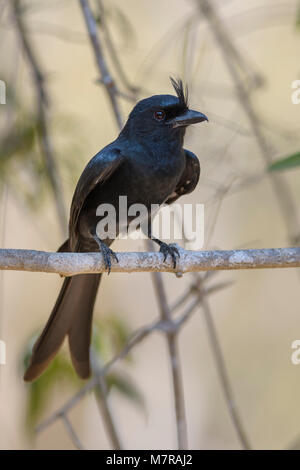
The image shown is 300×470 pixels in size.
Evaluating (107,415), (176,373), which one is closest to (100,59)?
(176,373)

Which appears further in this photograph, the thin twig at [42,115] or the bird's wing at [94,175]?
the thin twig at [42,115]

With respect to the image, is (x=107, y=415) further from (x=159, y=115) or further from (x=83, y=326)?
(x=159, y=115)

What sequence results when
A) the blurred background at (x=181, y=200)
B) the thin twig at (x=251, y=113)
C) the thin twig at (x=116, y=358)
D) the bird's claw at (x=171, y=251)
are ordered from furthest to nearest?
the blurred background at (x=181, y=200)
the thin twig at (x=251, y=113)
the thin twig at (x=116, y=358)
the bird's claw at (x=171, y=251)

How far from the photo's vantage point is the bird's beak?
132 inches

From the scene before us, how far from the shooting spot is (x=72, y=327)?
3518 millimetres

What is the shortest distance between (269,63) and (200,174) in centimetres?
196

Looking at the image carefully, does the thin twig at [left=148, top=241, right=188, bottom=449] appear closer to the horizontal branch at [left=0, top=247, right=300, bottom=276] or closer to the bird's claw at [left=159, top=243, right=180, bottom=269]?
the bird's claw at [left=159, top=243, right=180, bottom=269]

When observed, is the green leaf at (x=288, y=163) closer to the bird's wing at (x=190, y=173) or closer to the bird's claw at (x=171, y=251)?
the bird's claw at (x=171, y=251)

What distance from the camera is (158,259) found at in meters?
2.90

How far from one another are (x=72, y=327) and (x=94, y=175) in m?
0.79

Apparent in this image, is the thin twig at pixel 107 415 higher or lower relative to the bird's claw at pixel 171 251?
lower

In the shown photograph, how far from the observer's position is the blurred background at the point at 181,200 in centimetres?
393

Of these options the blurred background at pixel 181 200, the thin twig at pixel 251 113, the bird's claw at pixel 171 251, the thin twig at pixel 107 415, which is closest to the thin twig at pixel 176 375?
the bird's claw at pixel 171 251
